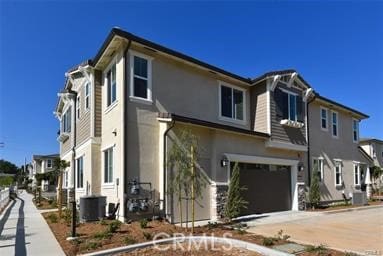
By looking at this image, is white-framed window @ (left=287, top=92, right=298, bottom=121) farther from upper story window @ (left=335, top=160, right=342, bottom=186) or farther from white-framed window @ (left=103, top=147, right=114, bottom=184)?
white-framed window @ (left=103, top=147, right=114, bottom=184)

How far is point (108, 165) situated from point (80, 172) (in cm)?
377

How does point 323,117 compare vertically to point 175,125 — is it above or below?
above

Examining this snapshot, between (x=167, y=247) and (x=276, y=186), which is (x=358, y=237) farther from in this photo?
(x=276, y=186)

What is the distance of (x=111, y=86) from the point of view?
558 inches

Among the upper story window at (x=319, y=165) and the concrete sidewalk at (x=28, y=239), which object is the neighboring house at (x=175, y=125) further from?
the concrete sidewalk at (x=28, y=239)

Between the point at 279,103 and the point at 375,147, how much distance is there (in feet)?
106

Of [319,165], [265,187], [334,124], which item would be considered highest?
[334,124]

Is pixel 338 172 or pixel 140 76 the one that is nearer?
pixel 140 76

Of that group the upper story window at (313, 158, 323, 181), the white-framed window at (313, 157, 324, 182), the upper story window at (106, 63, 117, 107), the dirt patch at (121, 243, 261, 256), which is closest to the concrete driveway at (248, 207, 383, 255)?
the dirt patch at (121, 243, 261, 256)

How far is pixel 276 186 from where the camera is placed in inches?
690

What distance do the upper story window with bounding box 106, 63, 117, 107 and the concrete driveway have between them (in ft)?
23.8

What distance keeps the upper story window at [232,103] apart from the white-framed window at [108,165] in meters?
5.50

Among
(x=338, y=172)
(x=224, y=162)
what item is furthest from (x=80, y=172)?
(x=338, y=172)

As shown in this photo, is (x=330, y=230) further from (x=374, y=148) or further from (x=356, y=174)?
(x=374, y=148)
